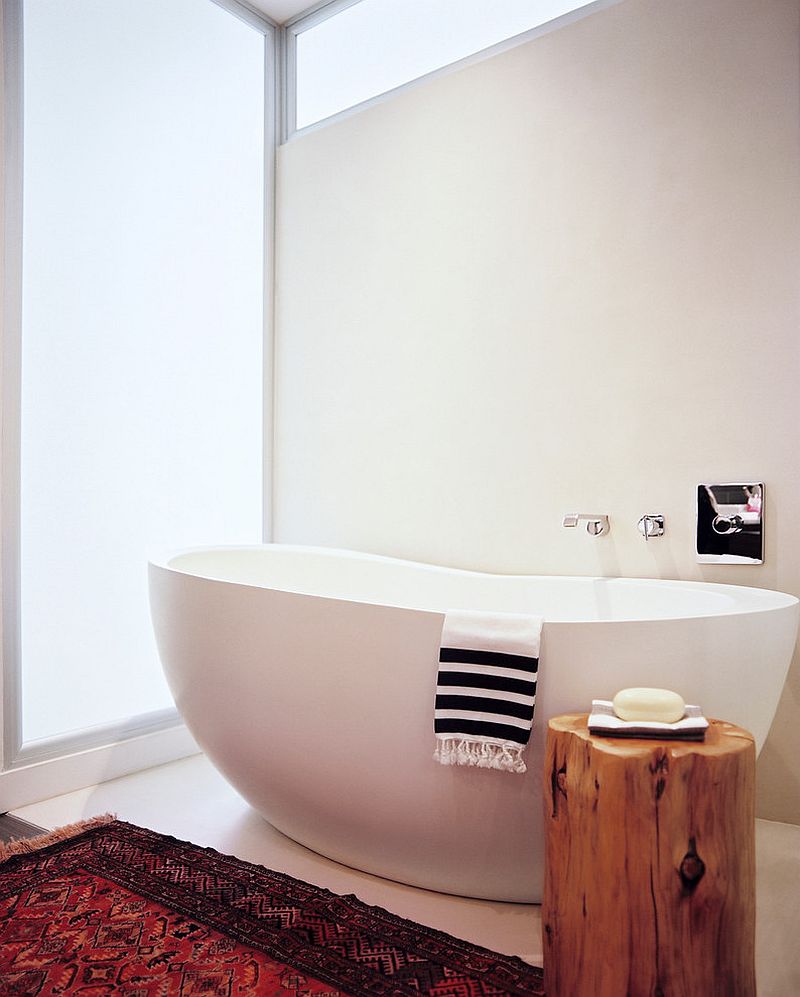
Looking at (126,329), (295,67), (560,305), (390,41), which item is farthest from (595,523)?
(295,67)

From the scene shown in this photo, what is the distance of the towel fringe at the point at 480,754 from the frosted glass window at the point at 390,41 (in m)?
2.33

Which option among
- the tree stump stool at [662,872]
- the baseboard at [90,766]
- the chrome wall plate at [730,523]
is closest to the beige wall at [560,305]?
the chrome wall plate at [730,523]

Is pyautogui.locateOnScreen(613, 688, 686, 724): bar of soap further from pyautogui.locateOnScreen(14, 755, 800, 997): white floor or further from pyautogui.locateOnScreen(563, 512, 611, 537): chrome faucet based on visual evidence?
pyautogui.locateOnScreen(563, 512, 611, 537): chrome faucet

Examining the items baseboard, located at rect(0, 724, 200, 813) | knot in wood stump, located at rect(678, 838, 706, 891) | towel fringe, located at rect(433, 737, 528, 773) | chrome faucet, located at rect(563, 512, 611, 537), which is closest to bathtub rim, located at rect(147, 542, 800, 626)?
chrome faucet, located at rect(563, 512, 611, 537)

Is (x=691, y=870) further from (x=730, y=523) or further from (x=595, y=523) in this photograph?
(x=595, y=523)

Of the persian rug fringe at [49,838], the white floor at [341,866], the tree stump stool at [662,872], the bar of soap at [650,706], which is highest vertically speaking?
the bar of soap at [650,706]

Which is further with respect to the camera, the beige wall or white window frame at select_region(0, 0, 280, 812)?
white window frame at select_region(0, 0, 280, 812)

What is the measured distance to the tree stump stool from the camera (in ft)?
3.92

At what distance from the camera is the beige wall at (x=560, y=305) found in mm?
2166

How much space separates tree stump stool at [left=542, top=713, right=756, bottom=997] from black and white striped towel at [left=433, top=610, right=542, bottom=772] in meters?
0.24

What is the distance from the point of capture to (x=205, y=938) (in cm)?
157

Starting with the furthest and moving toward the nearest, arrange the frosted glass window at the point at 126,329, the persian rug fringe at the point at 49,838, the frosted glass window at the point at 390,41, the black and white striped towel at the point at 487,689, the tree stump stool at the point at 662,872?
the frosted glass window at the point at 390,41 → the frosted glass window at the point at 126,329 → the persian rug fringe at the point at 49,838 → the black and white striped towel at the point at 487,689 → the tree stump stool at the point at 662,872

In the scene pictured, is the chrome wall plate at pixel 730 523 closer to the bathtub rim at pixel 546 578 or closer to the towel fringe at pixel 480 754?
the bathtub rim at pixel 546 578

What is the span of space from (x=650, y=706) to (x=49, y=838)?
5.06 ft
